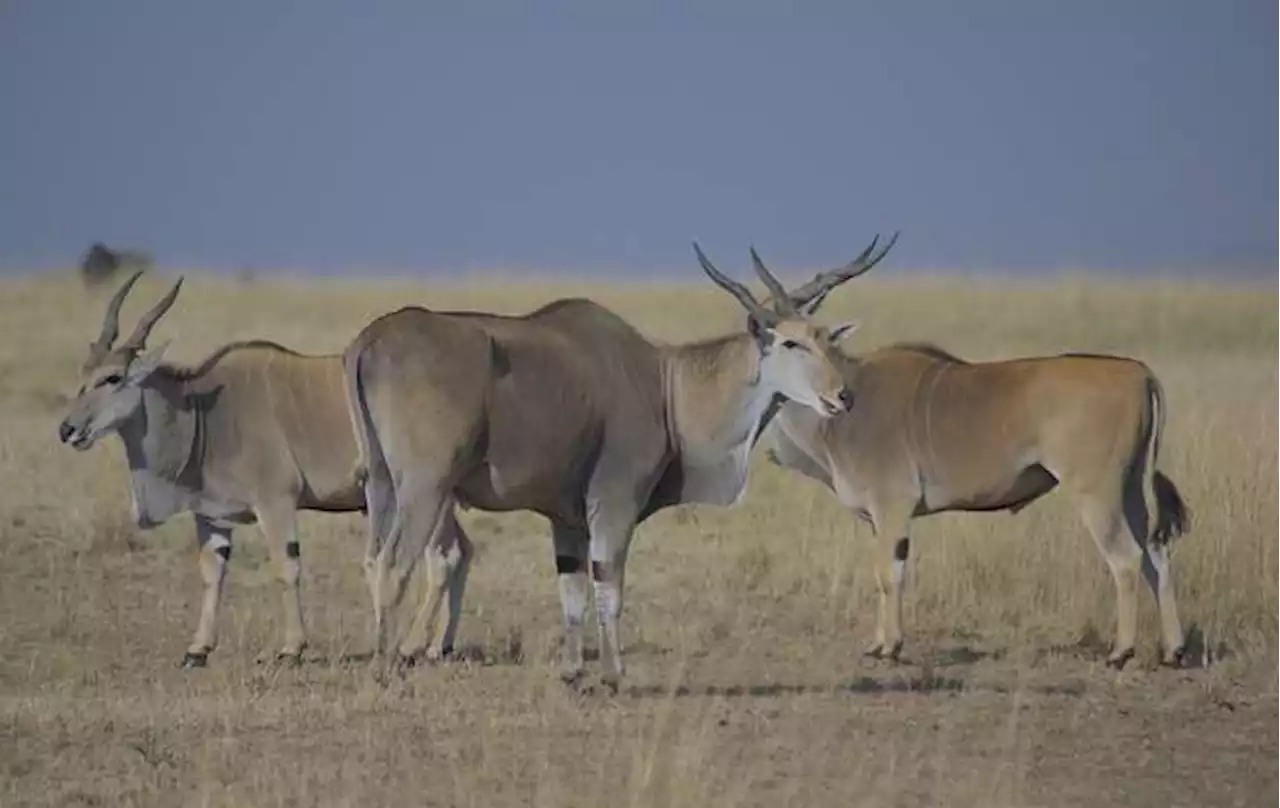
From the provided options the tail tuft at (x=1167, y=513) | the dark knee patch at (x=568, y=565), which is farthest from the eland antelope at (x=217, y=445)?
the tail tuft at (x=1167, y=513)

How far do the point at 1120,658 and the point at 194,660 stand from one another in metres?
4.11

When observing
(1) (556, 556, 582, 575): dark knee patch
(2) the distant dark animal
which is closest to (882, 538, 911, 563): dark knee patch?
(1) (556, 556, 582, 575): dark knee patch

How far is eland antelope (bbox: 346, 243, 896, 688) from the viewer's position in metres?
9.38

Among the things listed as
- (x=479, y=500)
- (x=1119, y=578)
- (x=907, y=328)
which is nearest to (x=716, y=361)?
(x=479, y=500)

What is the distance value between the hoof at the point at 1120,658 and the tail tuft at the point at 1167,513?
57 centimetres

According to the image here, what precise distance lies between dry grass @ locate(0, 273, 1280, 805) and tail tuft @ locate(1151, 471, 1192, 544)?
51cm

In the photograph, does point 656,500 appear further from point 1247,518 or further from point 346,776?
point 1247,518

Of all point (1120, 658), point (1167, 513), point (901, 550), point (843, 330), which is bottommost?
point (1120, 658)

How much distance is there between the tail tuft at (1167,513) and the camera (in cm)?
1098

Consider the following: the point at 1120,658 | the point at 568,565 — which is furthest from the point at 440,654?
the point at 1120,658

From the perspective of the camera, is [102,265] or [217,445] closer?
[217,445]

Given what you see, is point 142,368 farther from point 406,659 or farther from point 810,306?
point 810,306

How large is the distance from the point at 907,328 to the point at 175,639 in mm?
16571

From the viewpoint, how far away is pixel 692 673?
10.5m
